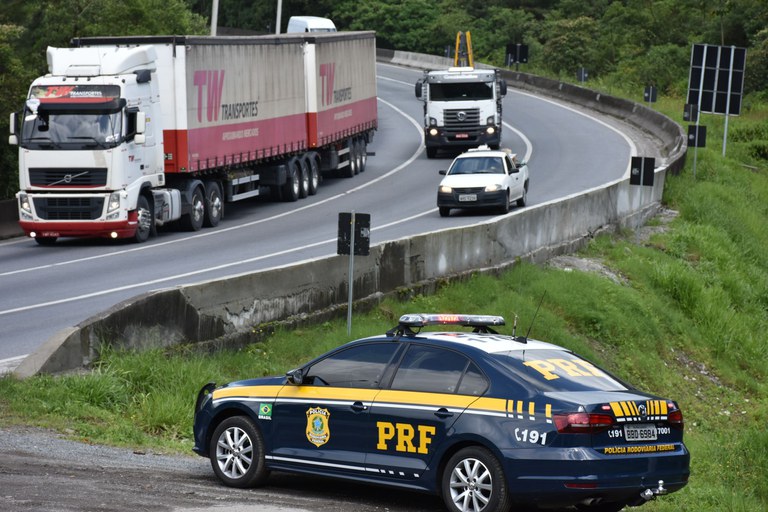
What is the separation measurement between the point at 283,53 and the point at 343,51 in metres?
5.91

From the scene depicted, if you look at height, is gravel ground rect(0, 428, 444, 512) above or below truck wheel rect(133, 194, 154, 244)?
above

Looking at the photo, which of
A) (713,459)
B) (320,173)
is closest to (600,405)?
(713,459)

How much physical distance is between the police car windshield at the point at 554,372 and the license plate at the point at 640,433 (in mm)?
406

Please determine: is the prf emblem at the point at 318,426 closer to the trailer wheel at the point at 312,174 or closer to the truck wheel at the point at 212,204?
the truck wheel at the point at 212,204

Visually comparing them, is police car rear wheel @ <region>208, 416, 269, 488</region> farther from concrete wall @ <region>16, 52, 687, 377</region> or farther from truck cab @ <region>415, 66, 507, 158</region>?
truck cab @ <region>415, 66, 507, 158</region>

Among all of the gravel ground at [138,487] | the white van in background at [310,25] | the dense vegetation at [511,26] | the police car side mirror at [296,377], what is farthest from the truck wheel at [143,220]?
the white van in background at [310,25]

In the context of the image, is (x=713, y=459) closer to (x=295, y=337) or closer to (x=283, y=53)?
(x=295, y=337)

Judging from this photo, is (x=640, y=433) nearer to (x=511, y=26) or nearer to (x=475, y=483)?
(x=475, y=483)

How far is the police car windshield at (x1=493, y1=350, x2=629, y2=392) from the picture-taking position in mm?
9523

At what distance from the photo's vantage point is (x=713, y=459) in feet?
51.2

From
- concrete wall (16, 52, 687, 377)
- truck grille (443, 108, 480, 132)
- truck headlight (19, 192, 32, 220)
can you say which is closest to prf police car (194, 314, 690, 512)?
concrete wall (16, 52, 687, 377)

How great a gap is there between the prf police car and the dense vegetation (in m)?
25.8

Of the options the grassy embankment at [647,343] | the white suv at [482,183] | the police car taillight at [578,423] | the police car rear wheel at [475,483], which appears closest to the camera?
the police car taillight at [578,423]

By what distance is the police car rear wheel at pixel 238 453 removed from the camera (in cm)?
1066
